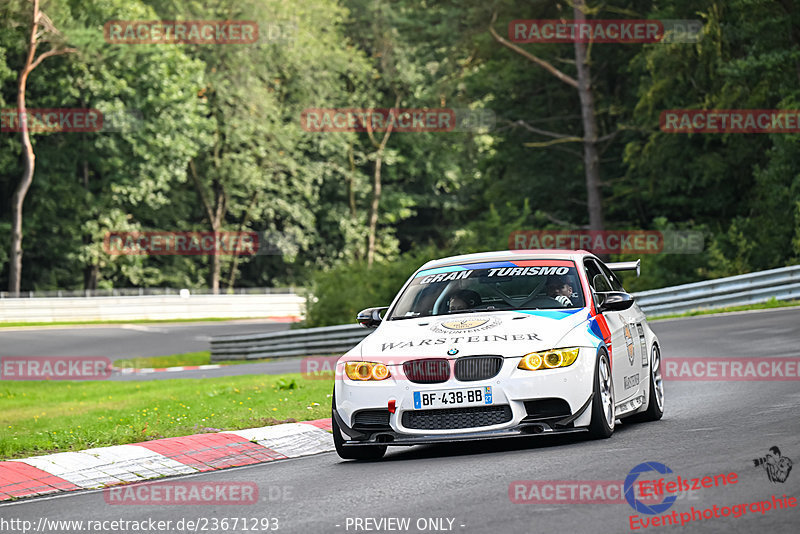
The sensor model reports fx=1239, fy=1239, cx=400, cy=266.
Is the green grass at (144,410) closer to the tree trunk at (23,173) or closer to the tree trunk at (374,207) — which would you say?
the tree trunk at (23,173)

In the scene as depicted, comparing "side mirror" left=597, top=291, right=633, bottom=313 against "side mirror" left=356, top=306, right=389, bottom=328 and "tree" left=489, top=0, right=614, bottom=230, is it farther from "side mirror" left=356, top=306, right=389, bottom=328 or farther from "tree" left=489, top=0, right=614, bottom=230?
"tree" left=489, top=0, right=614, bottom=230

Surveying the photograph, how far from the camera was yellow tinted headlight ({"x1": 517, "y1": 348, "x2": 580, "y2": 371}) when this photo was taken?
369 inches

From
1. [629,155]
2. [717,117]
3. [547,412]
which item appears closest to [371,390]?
[547,412]

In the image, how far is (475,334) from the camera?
9633 mm

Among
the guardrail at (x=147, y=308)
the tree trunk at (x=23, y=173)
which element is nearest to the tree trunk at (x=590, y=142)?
the guardrail at (x=147, y=308)

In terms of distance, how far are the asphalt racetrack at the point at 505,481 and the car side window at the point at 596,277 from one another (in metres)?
1.32

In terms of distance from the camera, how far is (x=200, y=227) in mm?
68625

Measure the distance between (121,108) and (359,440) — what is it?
4974cm

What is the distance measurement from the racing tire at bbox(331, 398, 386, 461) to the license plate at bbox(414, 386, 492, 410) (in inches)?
33.3

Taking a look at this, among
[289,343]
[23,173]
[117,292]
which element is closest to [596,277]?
[289,343]

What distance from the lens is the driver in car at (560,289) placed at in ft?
34.6

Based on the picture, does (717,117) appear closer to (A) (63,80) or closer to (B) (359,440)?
(B) (359,440)

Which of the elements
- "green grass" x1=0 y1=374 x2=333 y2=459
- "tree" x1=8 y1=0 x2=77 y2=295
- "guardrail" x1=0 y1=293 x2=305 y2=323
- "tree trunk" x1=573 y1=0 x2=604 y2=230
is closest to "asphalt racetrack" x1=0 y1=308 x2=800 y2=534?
"green grass" x1=0 y1=374 x2=333 y2=459

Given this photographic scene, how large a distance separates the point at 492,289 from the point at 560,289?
2.13 ft
